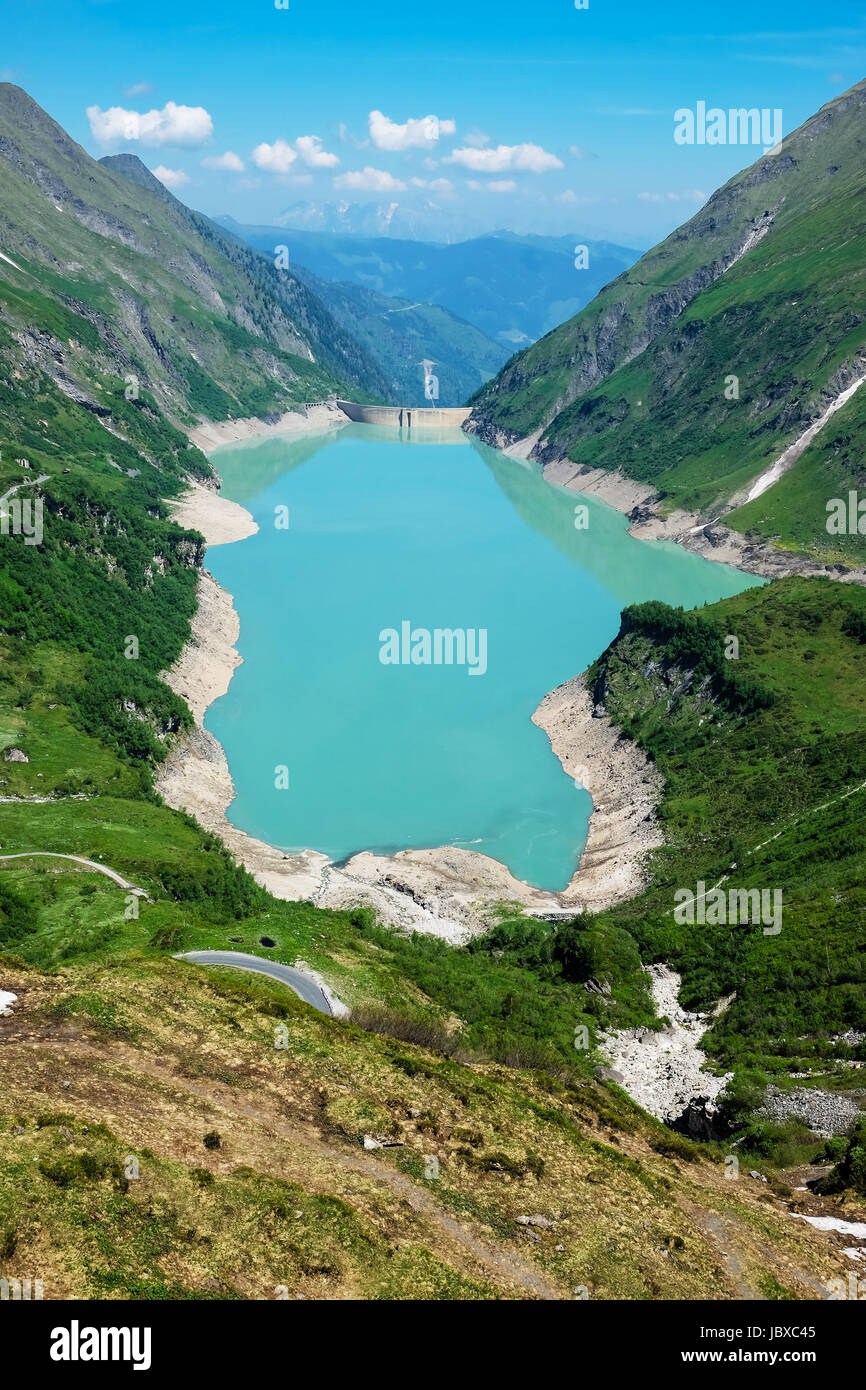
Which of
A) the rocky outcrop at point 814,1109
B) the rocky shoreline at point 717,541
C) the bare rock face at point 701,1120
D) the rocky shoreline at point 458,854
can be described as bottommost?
the bare rock face at point 701,1120

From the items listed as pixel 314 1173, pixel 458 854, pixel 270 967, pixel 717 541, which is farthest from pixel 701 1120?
pixel 717 541

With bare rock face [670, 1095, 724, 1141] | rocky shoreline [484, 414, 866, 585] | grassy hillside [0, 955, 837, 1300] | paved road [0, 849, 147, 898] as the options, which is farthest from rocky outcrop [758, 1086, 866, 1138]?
rocky shoreline [484, 414, 866, 585]

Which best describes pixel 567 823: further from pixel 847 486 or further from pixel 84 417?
pixel 84 417

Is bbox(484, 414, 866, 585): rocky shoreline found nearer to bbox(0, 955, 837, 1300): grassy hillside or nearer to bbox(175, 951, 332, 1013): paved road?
bbox(175, 951, 332, 1013): paved road

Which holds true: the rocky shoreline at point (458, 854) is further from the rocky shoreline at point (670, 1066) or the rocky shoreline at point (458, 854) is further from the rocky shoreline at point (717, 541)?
the rocky shoreline at point (717, 541)

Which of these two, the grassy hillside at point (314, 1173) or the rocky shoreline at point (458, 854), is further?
the rocky shoreline at point (458, 854)

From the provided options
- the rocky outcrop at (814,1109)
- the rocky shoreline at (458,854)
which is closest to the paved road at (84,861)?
the rocky shoreline at (458,854)

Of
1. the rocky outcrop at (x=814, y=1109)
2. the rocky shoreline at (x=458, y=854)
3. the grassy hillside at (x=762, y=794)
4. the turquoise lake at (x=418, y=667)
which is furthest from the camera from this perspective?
the turquoise lake at (x=418, y=667)
